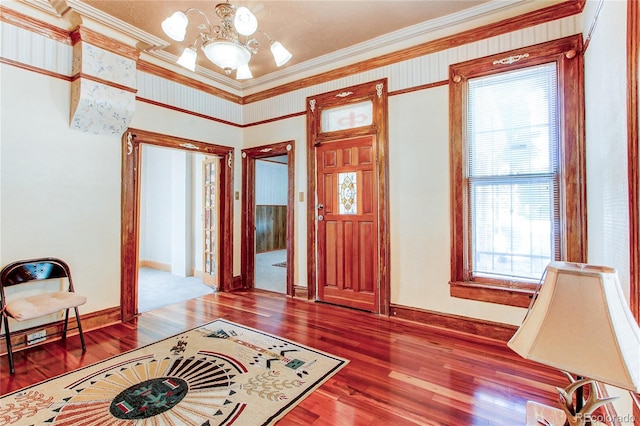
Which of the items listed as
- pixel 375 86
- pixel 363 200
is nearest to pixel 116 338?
pixel 363 200

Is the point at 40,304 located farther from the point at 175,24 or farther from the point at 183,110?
the point at 183,110

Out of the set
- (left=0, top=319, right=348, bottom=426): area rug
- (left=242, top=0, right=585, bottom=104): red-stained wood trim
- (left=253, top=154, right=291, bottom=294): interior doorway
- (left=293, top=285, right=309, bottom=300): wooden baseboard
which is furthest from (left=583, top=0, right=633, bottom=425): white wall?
(left=253, top=154, right=291, bottom=294): interior doorway

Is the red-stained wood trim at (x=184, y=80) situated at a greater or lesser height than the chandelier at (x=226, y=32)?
greater

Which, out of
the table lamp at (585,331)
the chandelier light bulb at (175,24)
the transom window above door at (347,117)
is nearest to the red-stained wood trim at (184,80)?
the transom window above door at (347,117)

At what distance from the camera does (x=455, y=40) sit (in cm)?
321

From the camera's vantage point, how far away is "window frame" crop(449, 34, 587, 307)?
104 inches

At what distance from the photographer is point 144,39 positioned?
11.4 ft

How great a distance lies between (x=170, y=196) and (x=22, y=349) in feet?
13.6

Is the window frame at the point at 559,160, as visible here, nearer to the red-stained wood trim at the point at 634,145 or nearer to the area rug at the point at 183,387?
the red-stained wood trim at the point at 634,145

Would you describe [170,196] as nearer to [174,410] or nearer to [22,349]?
[22,349]

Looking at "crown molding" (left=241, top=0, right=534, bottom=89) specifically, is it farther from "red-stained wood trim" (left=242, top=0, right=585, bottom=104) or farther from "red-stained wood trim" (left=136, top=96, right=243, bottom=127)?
"red-stained wood trim" (left=136, top=96, right=243, bottom=127)

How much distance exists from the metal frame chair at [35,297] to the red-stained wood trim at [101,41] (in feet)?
7.10

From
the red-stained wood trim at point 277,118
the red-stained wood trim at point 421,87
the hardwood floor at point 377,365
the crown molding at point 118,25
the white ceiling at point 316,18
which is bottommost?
the hardwood floor at point 377,365

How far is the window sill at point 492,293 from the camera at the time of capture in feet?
9.33
